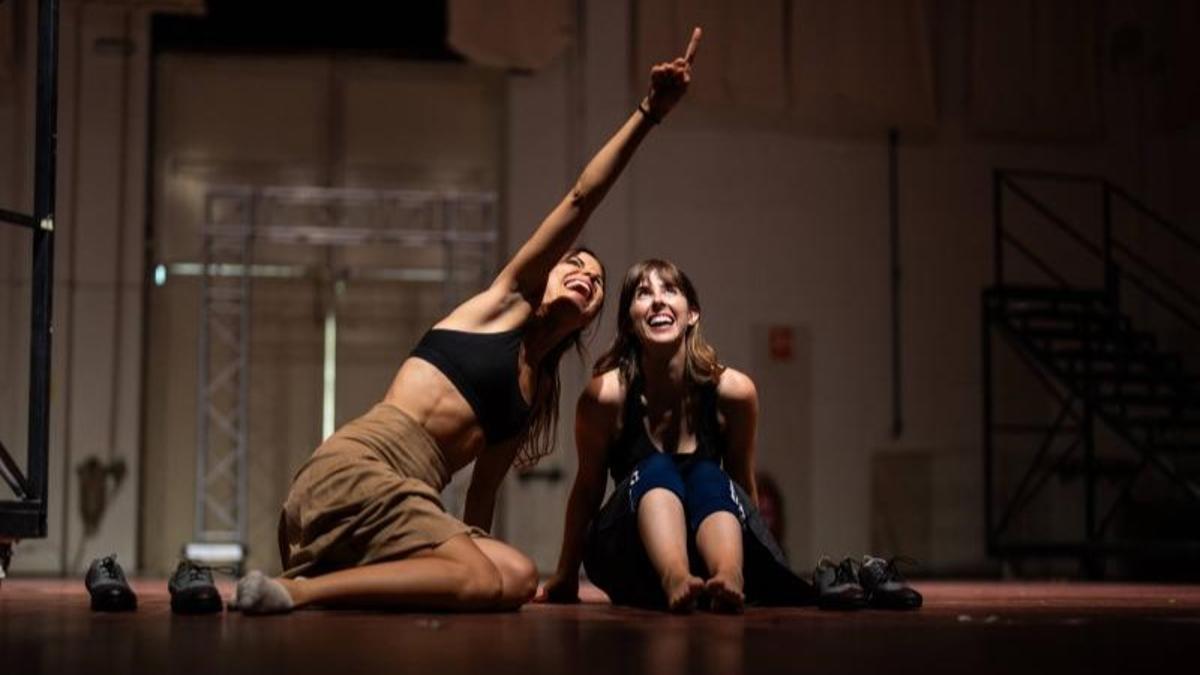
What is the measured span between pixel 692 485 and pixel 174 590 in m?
1.24

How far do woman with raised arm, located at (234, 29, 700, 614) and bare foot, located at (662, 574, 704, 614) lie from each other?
0.33 m

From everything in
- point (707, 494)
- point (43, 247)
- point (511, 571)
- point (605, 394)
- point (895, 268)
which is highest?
point (895, 268)

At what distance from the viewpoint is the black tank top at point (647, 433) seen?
3848mm

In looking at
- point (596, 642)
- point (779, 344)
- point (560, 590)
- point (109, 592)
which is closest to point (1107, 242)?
point (779, 344)

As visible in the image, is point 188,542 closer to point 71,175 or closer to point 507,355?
point 71,175

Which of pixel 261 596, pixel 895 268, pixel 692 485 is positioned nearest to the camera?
pixel 261 596

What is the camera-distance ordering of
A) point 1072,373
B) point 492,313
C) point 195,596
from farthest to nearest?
point 1072,373 → point 492,313 → point 195,596

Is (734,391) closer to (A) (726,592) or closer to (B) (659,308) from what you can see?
(B) (659,308)

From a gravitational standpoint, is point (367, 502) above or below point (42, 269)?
below

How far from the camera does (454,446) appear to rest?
3523 millimetres

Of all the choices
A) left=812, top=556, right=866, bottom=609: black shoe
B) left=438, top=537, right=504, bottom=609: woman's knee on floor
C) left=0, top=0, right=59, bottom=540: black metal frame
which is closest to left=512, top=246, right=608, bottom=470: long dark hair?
left=438, top=537, right=504, bottom=609: woman's knee on floor

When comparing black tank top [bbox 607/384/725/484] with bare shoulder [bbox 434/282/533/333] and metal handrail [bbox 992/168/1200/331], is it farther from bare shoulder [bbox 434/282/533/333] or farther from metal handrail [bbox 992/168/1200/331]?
metal handrail [bbox 992/168/1200/331]

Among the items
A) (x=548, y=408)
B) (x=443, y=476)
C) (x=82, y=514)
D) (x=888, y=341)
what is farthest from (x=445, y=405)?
(x=888, y=341)

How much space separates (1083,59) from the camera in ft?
31.2
